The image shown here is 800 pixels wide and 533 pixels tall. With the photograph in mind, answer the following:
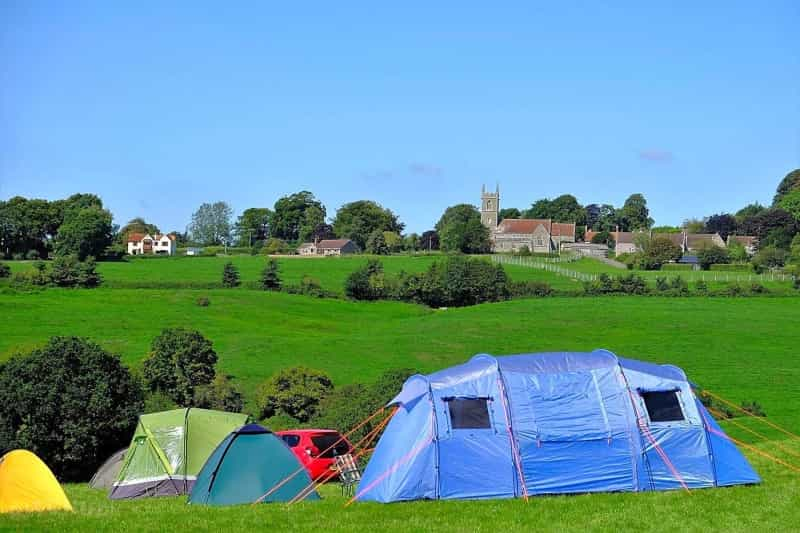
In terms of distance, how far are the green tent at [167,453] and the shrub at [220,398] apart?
18775 millimetres

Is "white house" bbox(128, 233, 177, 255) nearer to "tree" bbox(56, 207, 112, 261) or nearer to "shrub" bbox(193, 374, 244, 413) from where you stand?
"tree" bbox(56, 207, 112, 261)

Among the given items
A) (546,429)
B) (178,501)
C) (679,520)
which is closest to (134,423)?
(178,501)

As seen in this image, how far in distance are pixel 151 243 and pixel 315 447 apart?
165 meters

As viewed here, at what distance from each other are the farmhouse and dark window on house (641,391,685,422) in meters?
150

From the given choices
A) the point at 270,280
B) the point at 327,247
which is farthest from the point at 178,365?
the point at 327,247

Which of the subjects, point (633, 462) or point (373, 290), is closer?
point (633, 462)

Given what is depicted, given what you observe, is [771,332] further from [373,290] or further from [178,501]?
[178,501]

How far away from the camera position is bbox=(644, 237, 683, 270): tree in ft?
438

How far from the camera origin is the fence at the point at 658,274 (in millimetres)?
110125

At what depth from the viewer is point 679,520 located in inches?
657

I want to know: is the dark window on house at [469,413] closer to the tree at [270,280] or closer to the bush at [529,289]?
the bush at [529,289]

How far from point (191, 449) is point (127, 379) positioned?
11.9 m

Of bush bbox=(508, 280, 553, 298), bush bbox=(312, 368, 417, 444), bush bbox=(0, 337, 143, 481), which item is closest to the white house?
bush bbox=(508, 280, 553, 298)

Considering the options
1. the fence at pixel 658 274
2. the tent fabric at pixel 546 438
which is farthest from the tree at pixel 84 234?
the tent fabric at pixel 546 438
